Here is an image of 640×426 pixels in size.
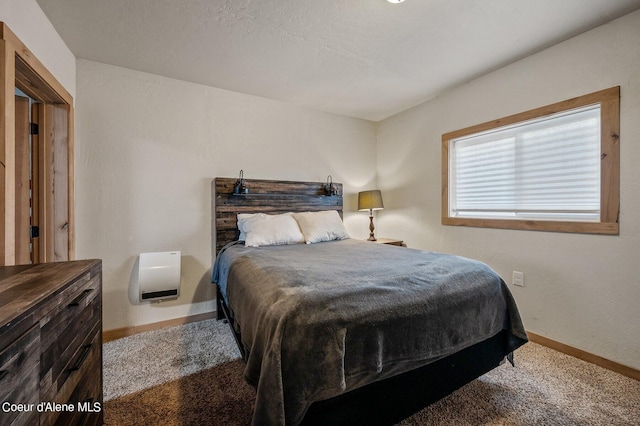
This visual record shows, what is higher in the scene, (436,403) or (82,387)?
(82,387)

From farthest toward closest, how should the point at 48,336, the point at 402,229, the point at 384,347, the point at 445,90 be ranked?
the point at 402,229, the point at 445,90, the point at 384,347, the point at 48,336

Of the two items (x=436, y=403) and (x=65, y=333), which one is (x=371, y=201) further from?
(x=65, y=333)

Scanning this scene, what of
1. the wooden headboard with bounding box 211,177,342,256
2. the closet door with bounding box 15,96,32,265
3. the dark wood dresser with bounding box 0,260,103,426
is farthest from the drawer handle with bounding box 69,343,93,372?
the wooden headboard with bounding box 211,177,342,256

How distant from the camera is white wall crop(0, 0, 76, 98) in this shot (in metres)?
1.47

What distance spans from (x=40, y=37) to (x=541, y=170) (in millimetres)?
3905

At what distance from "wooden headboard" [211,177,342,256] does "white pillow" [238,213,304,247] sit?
0.13 m

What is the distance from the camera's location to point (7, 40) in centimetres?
135

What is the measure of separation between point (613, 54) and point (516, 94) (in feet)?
2.01

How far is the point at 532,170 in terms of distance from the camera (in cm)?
241

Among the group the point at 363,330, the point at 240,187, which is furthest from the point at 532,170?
the point at 240,187

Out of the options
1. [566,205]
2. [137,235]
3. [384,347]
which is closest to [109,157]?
[137,235]

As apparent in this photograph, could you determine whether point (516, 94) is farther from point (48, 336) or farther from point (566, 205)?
point (48, 336)

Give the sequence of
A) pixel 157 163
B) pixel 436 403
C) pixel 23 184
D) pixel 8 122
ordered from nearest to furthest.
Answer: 1. pixel 8 122
2. pixel 436 403
3. pixel 23 184
4. pixel 157 163

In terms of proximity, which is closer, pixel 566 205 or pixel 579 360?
pixel 579 360
